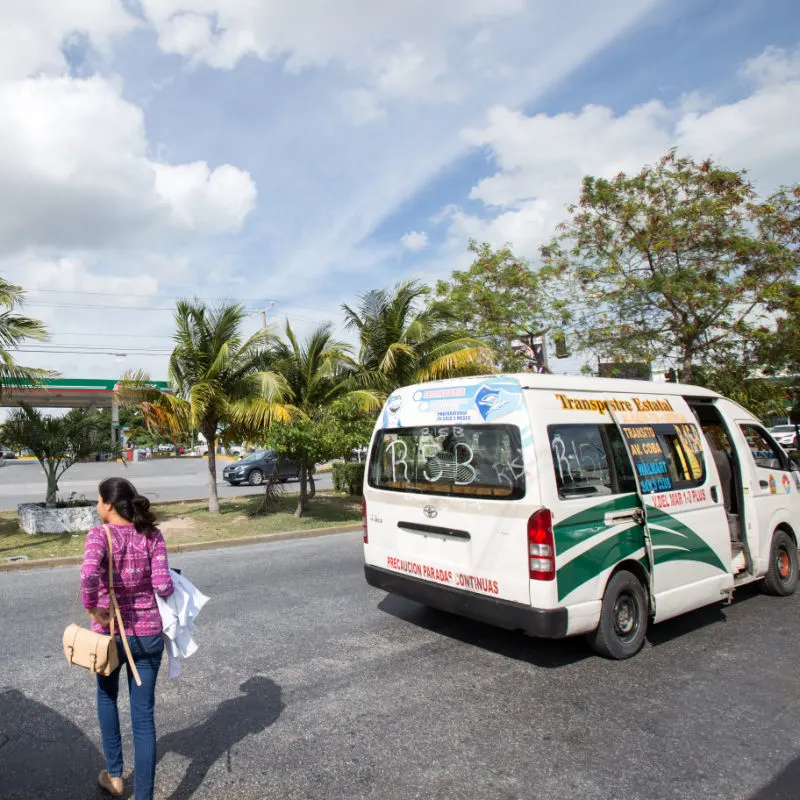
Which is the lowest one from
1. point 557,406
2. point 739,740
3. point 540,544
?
point 739,740

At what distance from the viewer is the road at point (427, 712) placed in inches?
127

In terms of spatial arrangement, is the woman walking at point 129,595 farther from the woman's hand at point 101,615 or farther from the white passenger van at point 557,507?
the white passenger van at point 557,507

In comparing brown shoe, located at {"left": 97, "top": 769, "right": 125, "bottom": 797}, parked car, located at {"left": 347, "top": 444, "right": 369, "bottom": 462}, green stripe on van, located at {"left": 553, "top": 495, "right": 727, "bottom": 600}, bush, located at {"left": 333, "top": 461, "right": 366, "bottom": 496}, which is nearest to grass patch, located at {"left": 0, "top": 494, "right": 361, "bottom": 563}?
bush, located at {"left": 333, "top": 461, "right": 366, "bottom": 496}

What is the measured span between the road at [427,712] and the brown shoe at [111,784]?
0.35 feet

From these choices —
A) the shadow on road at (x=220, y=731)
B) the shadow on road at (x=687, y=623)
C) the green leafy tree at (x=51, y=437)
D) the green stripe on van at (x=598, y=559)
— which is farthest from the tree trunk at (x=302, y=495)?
the green stripe on van at (x=598, y=559)

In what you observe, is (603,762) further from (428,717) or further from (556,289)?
(556,289)

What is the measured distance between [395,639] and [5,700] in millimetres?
2933

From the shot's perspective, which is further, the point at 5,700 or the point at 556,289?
the point at 556,289

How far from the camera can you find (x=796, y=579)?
22.0ft

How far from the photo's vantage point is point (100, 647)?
290cm

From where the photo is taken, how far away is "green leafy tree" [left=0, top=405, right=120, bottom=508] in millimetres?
11609

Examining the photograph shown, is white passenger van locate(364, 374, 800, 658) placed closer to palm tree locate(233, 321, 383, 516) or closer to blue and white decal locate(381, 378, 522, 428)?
blue and white decal locate(381, 378, 522, 428)

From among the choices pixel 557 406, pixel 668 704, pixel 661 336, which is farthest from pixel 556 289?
pixel 668 704

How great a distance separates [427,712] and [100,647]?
212 cm
